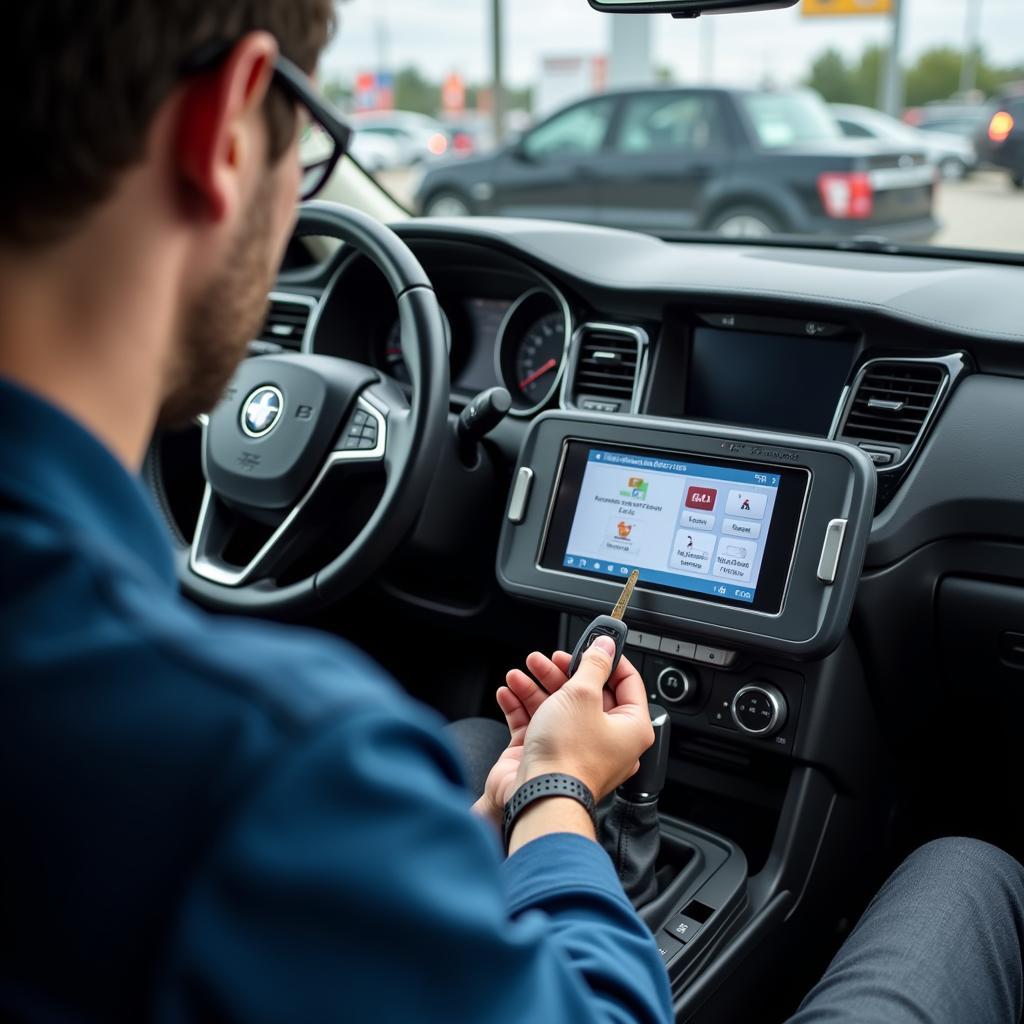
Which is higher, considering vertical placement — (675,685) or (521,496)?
(521,496)

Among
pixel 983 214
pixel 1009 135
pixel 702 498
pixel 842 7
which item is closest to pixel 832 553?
pixel 702 498

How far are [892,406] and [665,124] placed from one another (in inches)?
257

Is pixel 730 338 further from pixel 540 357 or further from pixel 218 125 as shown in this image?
pixel 218 125

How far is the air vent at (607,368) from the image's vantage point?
241 centimetres

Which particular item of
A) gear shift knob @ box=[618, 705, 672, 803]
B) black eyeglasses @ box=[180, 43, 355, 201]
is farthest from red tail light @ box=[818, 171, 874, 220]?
black eyeglasses @ box=[180, 43, 355, 201]

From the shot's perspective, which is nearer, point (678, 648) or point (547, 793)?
point (547, 793)

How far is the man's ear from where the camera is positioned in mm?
797

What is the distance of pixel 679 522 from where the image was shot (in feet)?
6.59

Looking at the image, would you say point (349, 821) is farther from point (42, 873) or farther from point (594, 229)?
point (594, 229)

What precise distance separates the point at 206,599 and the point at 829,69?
128 feet

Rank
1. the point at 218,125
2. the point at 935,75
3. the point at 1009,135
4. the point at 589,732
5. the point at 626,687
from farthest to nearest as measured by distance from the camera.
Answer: the point at 935,75, the point at 1009,135, the point at 626,687, the point at 589,732, the point at 218,125

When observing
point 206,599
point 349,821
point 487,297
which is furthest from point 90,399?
point 487,297

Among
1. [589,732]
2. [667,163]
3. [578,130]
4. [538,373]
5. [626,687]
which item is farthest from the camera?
[578,130]

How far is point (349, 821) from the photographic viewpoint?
0.68m
